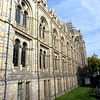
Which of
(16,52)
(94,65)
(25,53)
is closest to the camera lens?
(16,52)

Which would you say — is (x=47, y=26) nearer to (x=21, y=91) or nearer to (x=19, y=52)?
(x=19, y=52)

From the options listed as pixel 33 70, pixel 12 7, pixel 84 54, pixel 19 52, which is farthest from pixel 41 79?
pixel 84 54

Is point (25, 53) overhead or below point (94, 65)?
overhead

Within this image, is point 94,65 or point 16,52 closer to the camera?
point 16,52

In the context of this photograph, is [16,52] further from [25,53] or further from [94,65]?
[94,65]

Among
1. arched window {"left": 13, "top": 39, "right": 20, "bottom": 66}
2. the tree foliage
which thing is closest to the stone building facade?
arched window {"left": 13, "top": 39, "right": 20, "bottom": 66}

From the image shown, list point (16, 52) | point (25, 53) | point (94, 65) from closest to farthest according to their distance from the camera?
point (16, 52), point (25, 53), point (94, 65)

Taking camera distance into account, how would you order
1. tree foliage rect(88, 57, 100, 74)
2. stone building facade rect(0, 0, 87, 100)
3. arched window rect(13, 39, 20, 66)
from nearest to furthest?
stone building facade rect(0, 0, 87, 100) < arched window rect(13, 39, 20, 66) < tree foliage rect(88, 57, 100, 74)

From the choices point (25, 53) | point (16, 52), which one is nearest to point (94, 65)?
point (25, 53)

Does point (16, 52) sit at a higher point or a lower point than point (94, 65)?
higher

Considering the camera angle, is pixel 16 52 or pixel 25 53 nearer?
pixel 16 52

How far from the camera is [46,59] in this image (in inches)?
679

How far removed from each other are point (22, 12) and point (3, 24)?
4270 mm

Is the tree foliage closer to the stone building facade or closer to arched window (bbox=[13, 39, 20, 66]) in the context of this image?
the stone building facade
